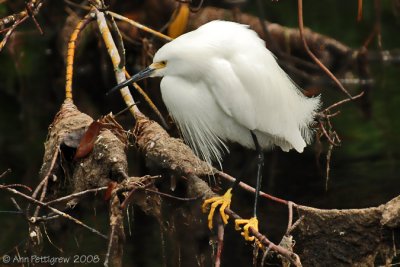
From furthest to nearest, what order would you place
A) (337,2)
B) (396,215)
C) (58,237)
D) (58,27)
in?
(337,2) → (58,27) → (58,237) → (396,215)

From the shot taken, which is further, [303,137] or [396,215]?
[303,137]

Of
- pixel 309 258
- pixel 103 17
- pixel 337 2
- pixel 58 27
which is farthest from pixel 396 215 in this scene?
pixel 337 2

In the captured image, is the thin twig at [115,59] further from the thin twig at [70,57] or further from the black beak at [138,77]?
the black beak at [138,77]

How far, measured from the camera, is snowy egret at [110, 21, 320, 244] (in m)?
4.28

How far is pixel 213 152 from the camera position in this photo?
15.6 ft

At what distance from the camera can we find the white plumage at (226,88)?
430 cm

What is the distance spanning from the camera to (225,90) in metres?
4.33

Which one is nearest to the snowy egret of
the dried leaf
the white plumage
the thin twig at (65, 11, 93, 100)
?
the white plumage

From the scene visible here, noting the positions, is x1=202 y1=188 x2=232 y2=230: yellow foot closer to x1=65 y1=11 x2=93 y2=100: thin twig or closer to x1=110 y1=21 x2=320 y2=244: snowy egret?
x1=110 y1=21 x2=320 y2=244: snowy egret

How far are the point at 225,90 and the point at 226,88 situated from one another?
0.01m

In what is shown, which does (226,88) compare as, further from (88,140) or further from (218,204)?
(88,140)

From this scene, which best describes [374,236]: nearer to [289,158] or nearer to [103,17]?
[103,17]

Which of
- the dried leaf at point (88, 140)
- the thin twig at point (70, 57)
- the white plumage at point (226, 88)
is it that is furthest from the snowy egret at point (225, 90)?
the thin twig at point (70, 57)

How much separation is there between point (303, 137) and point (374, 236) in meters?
0.88
